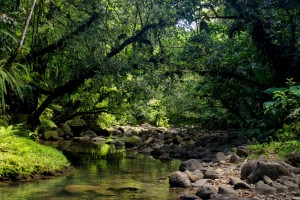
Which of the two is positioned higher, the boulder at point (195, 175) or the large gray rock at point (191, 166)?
the large gray rock at point (191, 166)

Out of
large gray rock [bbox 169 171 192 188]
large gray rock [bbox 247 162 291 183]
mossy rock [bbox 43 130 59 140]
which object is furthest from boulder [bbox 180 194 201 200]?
mossy rock [bbox 43 130 59 140]

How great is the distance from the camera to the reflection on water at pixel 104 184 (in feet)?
19.3

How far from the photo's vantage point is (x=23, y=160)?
23.2 ft

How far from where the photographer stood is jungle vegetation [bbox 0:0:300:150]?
401 inches

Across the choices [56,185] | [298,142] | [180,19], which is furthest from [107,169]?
[180,19]

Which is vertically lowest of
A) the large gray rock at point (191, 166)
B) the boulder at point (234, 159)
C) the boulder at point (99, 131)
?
the large gray rock at point (191, 166)

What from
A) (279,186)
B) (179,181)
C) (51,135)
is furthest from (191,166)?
(51,135)

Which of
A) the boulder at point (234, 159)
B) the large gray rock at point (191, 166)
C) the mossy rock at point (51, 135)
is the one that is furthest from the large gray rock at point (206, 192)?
the mossy rock at point (51, 135)

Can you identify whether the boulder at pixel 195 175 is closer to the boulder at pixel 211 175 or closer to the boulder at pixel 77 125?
the boulder at pixel 211 175

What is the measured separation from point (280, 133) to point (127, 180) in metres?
4.40

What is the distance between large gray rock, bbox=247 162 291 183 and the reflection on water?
1.32 m

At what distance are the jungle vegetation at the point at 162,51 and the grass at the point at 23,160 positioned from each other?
2.10 meters

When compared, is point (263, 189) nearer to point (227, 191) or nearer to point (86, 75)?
point (227, 191)

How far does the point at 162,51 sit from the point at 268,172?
6.62 metres
